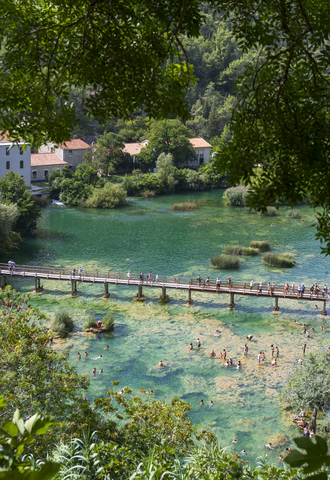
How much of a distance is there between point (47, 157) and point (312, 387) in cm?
6072

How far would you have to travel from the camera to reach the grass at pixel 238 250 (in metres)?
44.2

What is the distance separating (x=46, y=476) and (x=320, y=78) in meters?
5.17

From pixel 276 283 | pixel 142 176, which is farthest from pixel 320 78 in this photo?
pixel 142 176

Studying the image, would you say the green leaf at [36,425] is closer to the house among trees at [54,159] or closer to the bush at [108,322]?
the bush at [108,322]

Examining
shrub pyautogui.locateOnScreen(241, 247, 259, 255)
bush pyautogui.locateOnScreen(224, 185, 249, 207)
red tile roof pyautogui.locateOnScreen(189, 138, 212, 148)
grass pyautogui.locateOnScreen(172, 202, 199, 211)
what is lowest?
shrub pyautogui.locateOnScreen(241, 247, 259, 255)

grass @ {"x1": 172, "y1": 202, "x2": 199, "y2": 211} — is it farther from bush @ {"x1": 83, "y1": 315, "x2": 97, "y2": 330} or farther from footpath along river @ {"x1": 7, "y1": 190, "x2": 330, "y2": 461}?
bush @ {"x1": 83, "y1": 315, "x2": 97, "y2": 330}

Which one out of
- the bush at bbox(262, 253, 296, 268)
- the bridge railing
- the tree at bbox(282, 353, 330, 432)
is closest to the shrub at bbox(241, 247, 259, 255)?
the bush at bbox(262, 253, 296, 268)

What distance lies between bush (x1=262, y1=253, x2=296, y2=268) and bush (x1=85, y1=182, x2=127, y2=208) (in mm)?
28237

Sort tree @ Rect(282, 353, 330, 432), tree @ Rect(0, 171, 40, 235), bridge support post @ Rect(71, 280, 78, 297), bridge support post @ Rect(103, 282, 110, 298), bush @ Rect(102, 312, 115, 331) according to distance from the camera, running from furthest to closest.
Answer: tree @ Rect(0, 171, 40, 235), bridge support post @ Rect(71, 280, 78, 297), bridge support post @ Rect(103, 282, 110, 298), bush @ Rect(102, 312, 115, 331), tree @ Rect(282, 353, 330, 432)

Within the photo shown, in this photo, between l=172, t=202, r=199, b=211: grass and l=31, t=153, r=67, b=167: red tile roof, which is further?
l=31, t=153, r=67, b=167: red tile roof

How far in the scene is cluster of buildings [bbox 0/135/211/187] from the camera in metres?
58.6

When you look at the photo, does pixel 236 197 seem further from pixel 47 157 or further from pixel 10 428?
pixel 10 428

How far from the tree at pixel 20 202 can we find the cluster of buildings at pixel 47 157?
135 inches

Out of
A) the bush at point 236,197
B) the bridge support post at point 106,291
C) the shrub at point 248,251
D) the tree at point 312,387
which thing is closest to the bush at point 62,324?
the bridge support post at point 106,291
